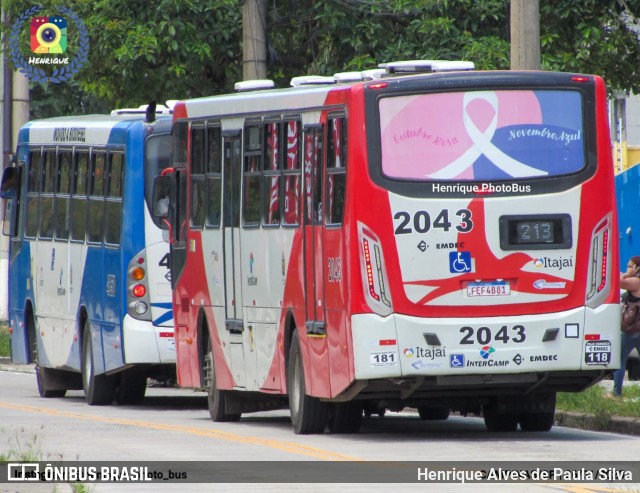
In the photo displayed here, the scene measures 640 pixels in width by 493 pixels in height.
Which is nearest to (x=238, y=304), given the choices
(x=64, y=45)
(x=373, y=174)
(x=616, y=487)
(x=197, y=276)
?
(x=197, y=276)

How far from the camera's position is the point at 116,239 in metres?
22.0

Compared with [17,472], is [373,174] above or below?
above

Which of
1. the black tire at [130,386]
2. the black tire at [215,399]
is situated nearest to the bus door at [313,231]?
the black tire at [215,399]

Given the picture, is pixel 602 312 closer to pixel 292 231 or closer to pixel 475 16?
pixel 292 231

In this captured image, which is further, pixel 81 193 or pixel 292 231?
pixel 81 193

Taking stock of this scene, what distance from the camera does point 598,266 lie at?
52.5ft

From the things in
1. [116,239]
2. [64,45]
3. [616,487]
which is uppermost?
[64,45]

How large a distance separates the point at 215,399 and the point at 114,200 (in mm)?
3550

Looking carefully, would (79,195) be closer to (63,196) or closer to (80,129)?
(63,196)

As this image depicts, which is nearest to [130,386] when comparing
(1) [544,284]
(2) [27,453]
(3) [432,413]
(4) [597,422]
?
(3) [432,413]

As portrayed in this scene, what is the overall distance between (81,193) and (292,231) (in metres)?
6.72

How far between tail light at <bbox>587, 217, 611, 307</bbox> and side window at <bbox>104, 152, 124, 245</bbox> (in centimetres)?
735

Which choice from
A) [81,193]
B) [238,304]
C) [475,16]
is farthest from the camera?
[475,16]

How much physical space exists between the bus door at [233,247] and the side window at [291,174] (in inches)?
45.7
